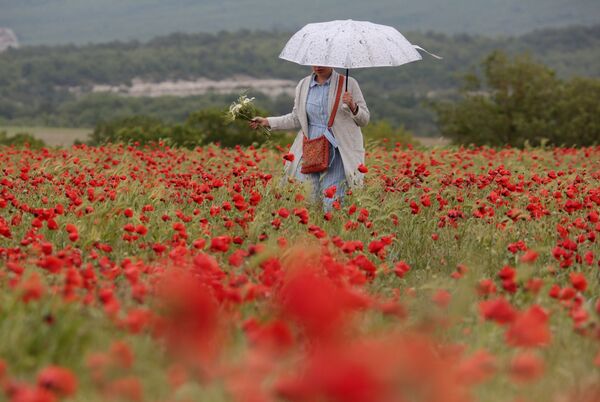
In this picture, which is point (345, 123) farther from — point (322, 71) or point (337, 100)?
point (322, 71)

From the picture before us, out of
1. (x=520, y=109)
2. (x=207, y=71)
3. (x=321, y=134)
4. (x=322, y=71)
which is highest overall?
(x=322, y=71)

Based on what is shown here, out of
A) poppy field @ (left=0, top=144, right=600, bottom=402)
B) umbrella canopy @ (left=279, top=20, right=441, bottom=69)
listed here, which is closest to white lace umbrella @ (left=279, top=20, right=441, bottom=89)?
umbrella canopy @ (left=279, top=20, right=441, bottom=69)

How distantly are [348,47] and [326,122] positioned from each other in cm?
63

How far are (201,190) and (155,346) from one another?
3.31 m

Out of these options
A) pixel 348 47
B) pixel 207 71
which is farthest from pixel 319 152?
pixel 207 71

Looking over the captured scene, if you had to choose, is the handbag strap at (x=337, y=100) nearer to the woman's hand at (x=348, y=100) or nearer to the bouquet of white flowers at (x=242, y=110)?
the woman's hand at (x=348, y=100)

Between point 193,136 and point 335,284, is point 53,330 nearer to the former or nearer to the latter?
point 335,284

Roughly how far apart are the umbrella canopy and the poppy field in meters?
0.99

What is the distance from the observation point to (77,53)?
129125 mm

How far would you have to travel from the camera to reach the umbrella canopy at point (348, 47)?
26.5 feet

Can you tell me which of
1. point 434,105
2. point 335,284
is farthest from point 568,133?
point 335,284

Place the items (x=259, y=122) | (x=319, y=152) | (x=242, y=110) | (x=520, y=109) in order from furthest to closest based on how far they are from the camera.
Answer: (x=520, y=109) < (x=242, y=110) < (x=259, y=122) < (x=319, y=152)

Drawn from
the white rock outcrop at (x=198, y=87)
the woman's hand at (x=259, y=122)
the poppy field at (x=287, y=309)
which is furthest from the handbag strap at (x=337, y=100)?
the white rock outcrop at (x=198, y=87)

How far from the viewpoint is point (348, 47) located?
8.19 metres
